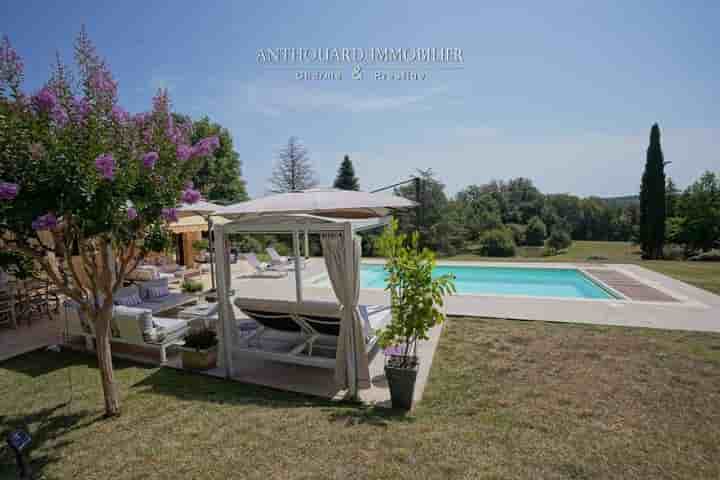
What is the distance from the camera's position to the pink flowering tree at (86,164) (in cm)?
267

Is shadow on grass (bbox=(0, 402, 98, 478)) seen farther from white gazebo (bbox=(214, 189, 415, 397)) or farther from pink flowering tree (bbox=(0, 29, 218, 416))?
white gazebo (bbox=(214, 189, 415, 397))

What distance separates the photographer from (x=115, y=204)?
2912mm

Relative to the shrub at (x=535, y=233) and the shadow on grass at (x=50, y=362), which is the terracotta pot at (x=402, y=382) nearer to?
the shadow on grass at (x=50, y=362)

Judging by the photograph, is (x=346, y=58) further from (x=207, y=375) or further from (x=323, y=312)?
(x=207, y=375)

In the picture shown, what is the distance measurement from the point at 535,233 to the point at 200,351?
112 ft

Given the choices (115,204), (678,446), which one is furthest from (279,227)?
(678,446)

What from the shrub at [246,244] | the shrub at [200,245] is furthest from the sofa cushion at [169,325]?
the shrub at [246,244]

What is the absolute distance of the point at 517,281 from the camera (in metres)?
12.4

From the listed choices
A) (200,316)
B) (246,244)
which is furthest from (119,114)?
(246,244)

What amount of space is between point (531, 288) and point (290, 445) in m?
10.5

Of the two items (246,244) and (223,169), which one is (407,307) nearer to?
(246,244)

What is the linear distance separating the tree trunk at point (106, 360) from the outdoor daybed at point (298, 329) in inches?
66.4

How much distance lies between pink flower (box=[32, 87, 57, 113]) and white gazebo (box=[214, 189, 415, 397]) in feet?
7.70

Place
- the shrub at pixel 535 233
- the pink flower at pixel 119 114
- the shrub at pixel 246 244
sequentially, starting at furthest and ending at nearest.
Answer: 1. the shrub at pixel 535 233
2. the shrub at pixel 246 244
3. the pink flower at pixel 119 114
